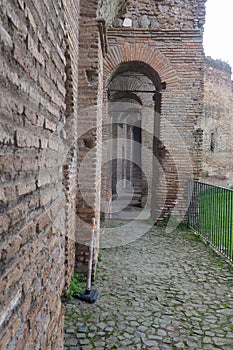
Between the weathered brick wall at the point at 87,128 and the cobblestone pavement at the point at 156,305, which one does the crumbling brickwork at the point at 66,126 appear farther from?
the cobblestone pavement at the point at 156,305

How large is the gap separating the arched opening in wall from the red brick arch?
0.17 metres

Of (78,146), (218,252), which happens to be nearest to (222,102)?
(218,252)

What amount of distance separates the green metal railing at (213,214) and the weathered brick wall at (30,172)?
4.37 metres

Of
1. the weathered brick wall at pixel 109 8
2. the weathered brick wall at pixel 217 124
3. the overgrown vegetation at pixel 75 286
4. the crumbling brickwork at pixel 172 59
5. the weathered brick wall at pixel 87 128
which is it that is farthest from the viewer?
the weathered brick wall at pixel 217 124

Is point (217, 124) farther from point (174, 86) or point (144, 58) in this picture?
point (144, 58)

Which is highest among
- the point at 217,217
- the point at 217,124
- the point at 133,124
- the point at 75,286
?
the point at 217,124

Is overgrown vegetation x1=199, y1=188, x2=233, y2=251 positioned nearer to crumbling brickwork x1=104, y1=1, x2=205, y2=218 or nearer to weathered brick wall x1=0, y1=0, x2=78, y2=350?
crumbling brickwork x1=104, y1=1, x2=205, y2=218

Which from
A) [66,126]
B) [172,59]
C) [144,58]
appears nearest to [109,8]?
[144,58]

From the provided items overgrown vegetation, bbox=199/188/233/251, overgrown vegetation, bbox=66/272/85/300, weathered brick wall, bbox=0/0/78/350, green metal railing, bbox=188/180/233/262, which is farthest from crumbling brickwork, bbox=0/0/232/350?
overgrown vegetation, bbox=199/188/233/251

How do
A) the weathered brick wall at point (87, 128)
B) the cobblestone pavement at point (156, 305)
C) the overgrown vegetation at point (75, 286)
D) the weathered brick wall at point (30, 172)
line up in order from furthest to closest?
the weathered brick wall at point (87, 128) → the overgrown vegetation at point (75, 286) → the cobblestone pavement at point (156, 305) → the weathered brick wall at point (30, 172)

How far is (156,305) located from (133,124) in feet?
46.8

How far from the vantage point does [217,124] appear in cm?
1983

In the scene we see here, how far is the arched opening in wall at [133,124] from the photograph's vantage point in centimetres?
913

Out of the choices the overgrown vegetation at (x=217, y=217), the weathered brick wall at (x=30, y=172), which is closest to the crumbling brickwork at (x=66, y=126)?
the weathered brick wall at (x=30, y=172)
